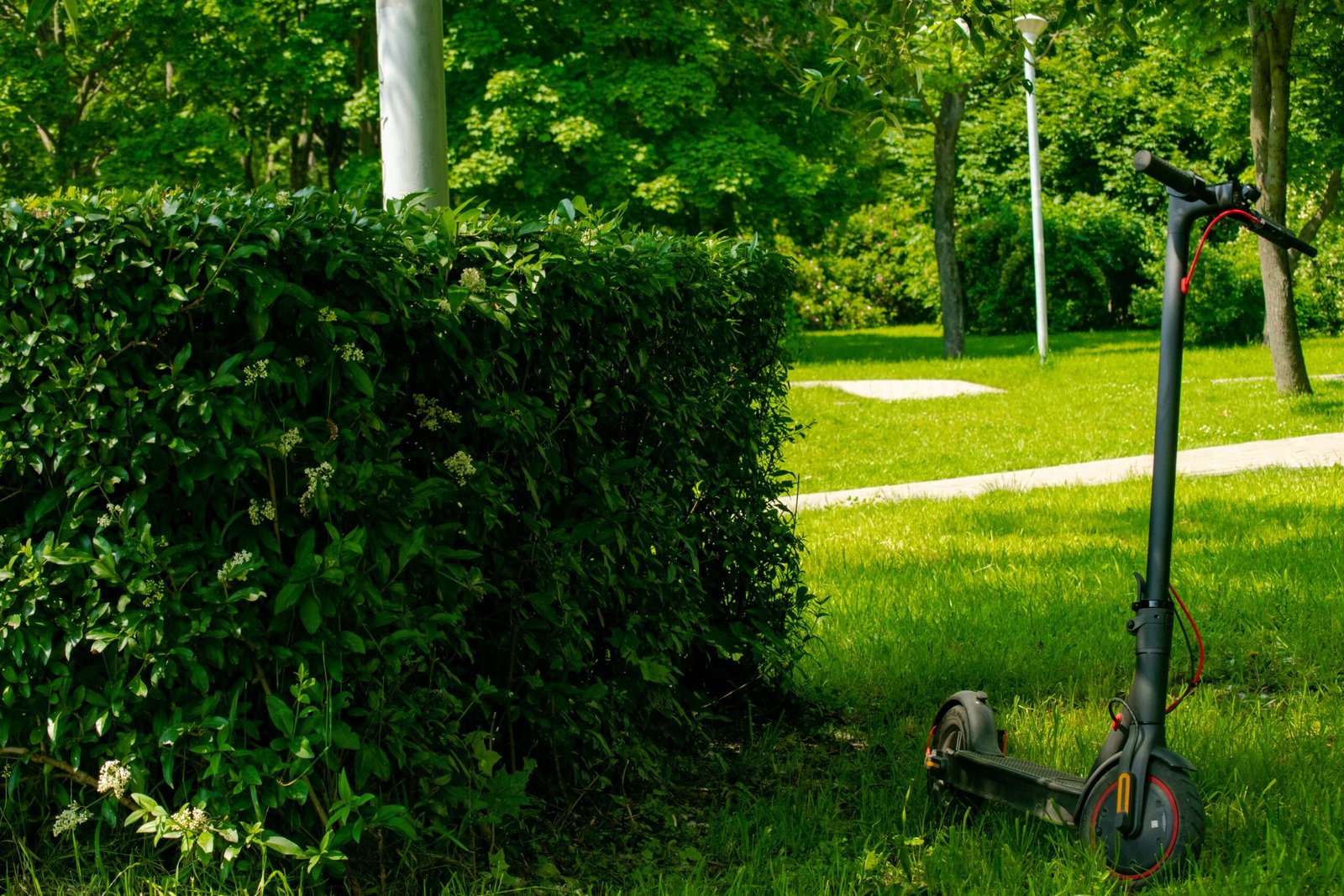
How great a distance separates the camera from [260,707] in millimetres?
2699

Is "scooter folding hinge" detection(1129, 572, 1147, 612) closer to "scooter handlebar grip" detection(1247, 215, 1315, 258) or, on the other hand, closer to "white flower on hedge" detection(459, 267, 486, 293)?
"scooter handlebar grip" detection(1247, 215, 1315, 258)

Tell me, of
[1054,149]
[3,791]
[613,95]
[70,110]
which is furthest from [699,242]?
[1054,149]

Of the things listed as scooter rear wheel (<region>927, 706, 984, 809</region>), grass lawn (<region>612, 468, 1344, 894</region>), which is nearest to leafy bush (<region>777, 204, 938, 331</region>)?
grass lawn (<region>612, 468, 1344, 894</region>)

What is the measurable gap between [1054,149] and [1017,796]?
31854mm

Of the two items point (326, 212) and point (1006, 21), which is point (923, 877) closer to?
point (326, 212)

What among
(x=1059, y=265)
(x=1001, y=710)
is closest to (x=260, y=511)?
(x=1001, y=710)

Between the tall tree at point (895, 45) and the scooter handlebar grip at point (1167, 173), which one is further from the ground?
the tall tree at point (895, 45)

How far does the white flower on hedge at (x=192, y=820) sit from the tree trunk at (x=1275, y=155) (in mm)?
13113

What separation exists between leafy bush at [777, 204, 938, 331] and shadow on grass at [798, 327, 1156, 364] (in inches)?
124

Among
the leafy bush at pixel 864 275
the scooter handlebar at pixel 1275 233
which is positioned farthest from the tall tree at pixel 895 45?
the leafy bush at pixel 864 275

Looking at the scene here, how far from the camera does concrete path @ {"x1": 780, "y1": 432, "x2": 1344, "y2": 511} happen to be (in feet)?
32.0

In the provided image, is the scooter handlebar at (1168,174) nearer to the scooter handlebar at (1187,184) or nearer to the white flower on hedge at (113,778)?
the scooter handlebar at (1187,184)

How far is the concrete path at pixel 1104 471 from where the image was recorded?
974 cm

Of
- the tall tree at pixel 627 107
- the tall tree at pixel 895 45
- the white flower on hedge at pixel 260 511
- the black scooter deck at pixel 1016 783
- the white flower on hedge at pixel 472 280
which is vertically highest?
the tall tree at pixel 627 107
